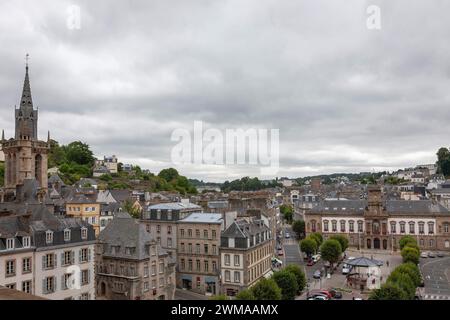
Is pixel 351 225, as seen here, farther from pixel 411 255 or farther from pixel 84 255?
pixel 84 255

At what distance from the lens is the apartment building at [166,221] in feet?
124

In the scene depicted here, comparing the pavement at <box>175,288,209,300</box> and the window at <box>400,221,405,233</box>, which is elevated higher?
the window at <box>400,221,405,233</box>

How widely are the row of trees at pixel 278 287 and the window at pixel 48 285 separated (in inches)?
396

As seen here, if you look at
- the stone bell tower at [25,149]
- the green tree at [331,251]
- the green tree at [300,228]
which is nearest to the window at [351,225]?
the green tree at [300,228]

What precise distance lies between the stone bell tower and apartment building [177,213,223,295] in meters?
27.5

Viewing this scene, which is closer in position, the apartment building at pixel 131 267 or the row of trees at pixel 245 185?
the apartment building at pixel 131 267

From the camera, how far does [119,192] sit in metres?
66.3

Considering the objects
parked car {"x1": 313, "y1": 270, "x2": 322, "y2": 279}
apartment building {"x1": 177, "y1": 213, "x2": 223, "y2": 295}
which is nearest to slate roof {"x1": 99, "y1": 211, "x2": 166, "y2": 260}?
apartment building {"x1": 177, "y1": 213, "x2": 223, "y2": 295}

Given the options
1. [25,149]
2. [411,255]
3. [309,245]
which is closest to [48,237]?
[309,245]

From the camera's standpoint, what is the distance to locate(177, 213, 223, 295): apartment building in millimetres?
34875

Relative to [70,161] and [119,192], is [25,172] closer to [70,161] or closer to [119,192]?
[119,192]

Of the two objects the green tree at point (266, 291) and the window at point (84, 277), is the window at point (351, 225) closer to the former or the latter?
the green tree at point (266, 291)

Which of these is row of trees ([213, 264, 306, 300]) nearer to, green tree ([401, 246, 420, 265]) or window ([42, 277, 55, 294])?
window ([42, 277, 55, 294])
